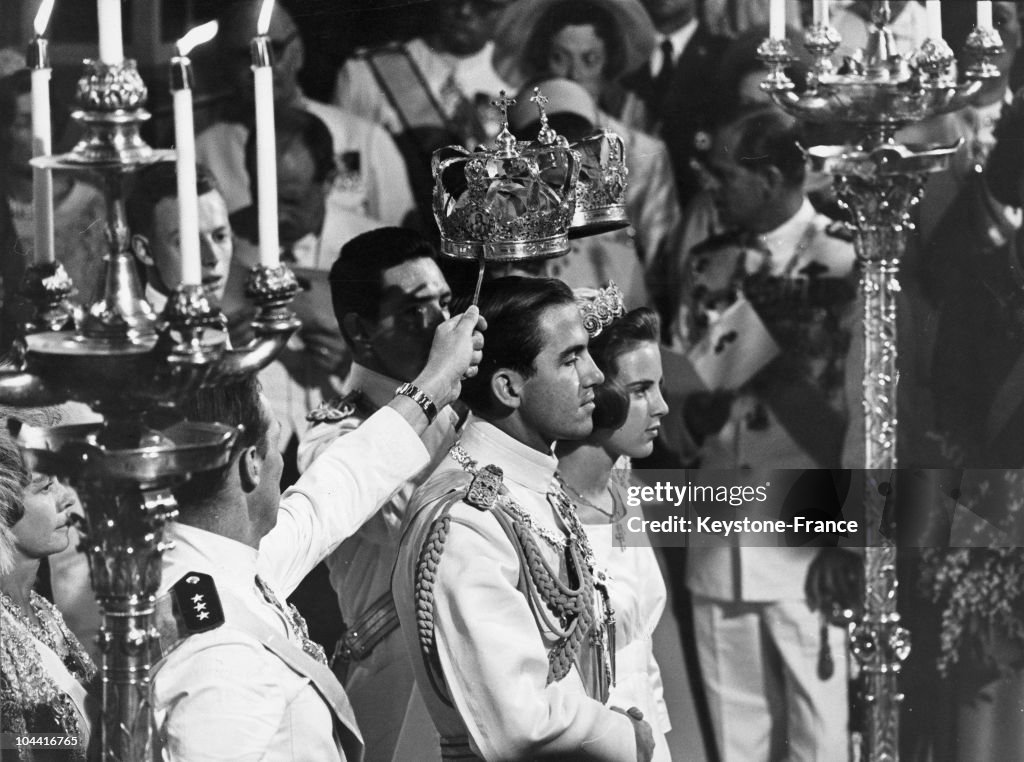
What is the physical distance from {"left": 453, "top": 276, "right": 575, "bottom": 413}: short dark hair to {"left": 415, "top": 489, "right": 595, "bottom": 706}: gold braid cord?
193 millimetres

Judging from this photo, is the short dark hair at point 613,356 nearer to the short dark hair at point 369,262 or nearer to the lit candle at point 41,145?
the short dark hair at point 369,262

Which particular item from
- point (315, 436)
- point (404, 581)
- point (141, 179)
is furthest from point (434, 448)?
point (141, 179)

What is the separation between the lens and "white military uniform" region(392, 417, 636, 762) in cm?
275

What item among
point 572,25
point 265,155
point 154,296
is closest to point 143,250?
point 154,296

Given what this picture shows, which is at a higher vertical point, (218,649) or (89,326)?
(89,326)

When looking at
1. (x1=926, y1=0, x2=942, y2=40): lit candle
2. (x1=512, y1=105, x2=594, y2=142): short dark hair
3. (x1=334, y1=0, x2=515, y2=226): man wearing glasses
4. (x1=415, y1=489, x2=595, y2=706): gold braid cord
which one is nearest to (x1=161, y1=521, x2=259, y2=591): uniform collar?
(x1=415, y1=489, x2=595, y2=706): gold braid cord

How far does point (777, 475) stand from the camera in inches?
136

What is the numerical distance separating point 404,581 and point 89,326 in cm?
98

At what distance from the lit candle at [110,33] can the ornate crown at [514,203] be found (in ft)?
3.63

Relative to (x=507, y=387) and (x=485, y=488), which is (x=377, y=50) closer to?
(x=507, y=387)

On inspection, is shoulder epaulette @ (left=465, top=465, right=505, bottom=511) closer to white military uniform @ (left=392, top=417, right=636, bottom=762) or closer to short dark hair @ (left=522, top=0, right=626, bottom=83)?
white military uniform @ (left=392, top=417, right=636, bottom=762)

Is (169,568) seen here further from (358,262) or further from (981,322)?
(981,322)

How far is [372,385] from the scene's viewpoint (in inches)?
135

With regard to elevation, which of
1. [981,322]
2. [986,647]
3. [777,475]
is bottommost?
[986,647]
